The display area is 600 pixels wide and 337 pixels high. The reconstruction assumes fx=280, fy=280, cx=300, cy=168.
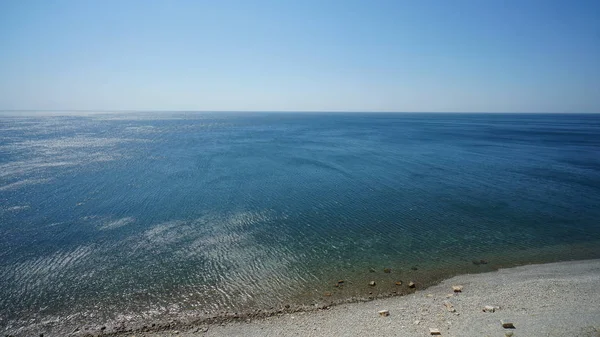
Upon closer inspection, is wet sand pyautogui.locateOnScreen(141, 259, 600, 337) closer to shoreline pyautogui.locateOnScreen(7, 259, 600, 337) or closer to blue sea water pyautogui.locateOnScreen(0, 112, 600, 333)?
shoreline pyautogui.locateOnScreen(7, 259, 600, 337)

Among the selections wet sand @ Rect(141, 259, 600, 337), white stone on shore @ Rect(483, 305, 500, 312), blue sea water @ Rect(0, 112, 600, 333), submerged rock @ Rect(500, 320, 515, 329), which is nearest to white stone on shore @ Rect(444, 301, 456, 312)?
wet sand @ Rect(141, 259, 600, 337)

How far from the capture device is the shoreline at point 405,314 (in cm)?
1251

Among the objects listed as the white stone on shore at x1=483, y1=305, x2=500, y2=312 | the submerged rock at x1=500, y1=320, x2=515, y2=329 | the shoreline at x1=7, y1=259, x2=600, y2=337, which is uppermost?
the submerged rock at x1=500, y1=320, x2=515, y2=329

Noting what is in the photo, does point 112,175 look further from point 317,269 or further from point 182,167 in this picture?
point 317,269

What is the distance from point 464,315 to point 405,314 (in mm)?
2619

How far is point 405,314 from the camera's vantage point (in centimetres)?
1333

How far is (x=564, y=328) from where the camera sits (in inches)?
464

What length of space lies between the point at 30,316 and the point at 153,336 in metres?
7.04

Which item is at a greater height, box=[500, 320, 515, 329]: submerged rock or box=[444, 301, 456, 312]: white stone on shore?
box=[500, 320, 515, 329]: submerged rock

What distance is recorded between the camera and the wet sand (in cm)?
1198

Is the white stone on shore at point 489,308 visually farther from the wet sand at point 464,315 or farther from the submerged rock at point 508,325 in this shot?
the submerged rock at point 508,325

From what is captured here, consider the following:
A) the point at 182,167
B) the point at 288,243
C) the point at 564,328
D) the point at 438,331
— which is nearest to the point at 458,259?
the point at 564,328

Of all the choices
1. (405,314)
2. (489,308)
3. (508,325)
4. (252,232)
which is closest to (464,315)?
(489,308)

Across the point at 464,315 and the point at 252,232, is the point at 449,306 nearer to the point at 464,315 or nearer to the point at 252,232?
the point at 464,315
